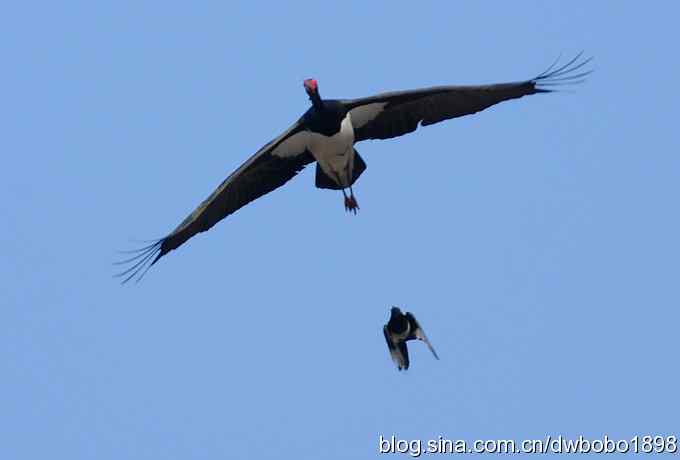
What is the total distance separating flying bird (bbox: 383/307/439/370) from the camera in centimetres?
2042

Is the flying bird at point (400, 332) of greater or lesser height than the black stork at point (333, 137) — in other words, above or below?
below

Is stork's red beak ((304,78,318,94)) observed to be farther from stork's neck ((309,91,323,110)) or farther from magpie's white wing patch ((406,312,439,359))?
magpie's white wing patch ((406,312,439,359))

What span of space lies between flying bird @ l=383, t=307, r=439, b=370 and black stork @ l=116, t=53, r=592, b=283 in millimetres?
1863

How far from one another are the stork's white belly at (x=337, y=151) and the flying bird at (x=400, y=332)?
7.15 feet

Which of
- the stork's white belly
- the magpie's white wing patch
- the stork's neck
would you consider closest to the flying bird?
the magpie's white wing patch

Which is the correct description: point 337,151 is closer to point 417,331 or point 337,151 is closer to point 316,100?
point 316,100

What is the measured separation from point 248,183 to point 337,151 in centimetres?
158

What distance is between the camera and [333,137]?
20.3 m

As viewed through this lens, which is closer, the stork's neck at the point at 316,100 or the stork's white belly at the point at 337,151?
the stork's neck at the point at 316,100

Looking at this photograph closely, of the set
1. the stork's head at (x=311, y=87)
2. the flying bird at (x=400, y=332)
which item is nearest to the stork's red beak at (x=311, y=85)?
the stork's head at (x=311, y=87)

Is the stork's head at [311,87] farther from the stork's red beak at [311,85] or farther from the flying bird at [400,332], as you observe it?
the flying bird at [400,332]

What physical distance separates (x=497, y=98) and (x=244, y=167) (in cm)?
389

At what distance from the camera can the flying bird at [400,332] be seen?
20422mm

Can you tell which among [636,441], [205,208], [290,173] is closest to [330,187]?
[290,173]
